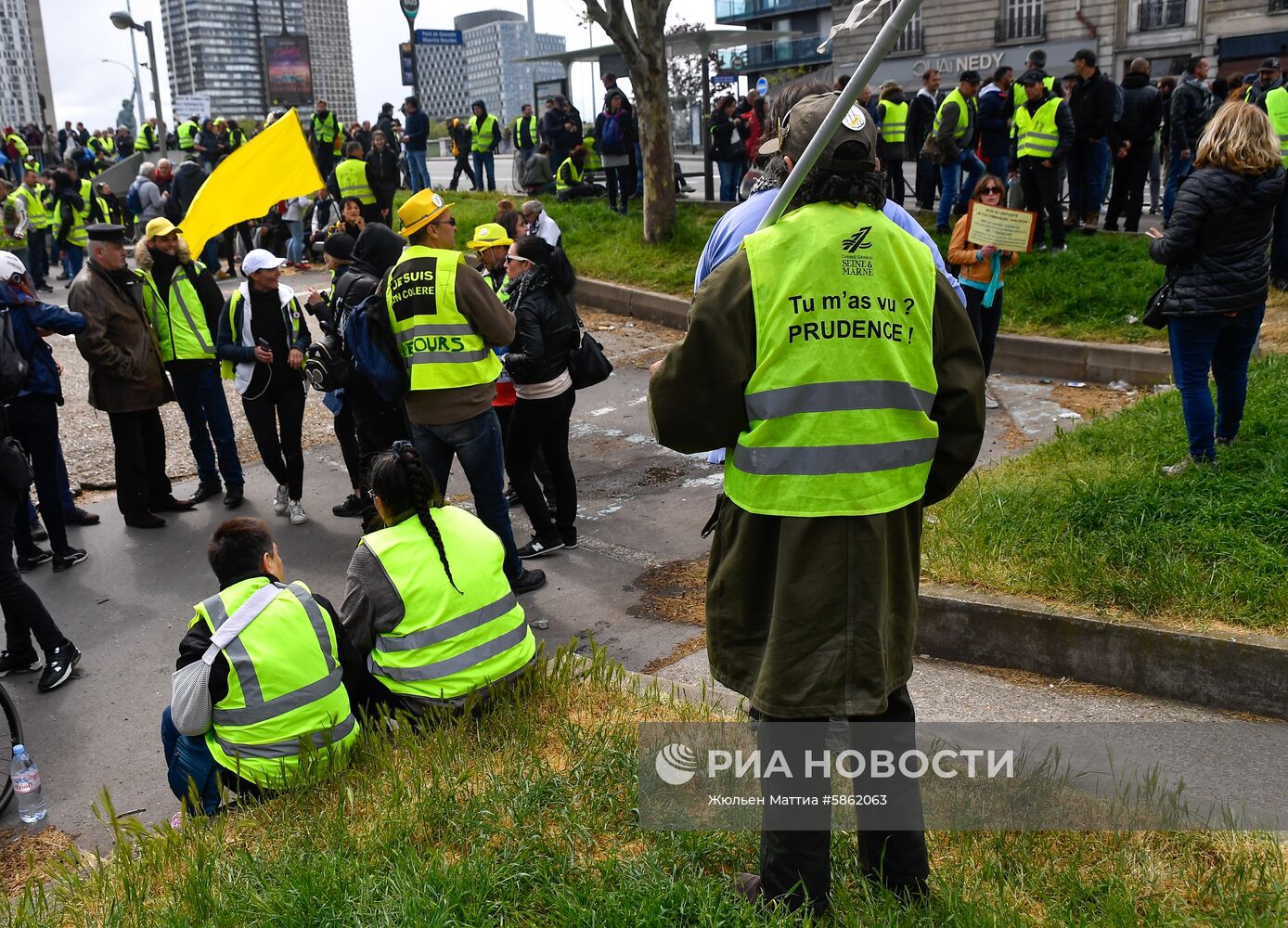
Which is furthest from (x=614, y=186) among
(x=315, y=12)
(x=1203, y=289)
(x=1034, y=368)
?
(x=315, y=12)

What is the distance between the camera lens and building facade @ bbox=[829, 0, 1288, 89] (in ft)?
122

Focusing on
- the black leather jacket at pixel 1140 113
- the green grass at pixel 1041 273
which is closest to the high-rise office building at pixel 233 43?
the green grass at pixel 1041 273

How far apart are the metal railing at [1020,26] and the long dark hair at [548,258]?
41016mm

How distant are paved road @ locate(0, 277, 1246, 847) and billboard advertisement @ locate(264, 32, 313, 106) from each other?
45.7m

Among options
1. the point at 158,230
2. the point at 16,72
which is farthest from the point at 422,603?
the point at 16,72

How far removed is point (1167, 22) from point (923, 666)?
41.2 m

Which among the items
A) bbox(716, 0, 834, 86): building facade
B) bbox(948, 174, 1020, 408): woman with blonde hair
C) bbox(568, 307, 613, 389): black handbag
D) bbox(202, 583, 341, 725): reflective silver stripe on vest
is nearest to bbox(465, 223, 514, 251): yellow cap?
bbox(568, 307, 613, 389): black handbag

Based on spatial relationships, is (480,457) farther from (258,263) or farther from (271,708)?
(258,263)

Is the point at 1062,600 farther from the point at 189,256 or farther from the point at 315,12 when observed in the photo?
the point at 315,12

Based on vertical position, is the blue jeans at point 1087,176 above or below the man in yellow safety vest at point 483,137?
below

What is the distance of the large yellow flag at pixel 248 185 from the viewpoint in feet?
25.3

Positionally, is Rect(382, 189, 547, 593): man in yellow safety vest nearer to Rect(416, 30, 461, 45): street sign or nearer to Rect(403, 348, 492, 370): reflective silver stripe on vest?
Rect(403, 348, 492, 370): reflective silver stripe on vest

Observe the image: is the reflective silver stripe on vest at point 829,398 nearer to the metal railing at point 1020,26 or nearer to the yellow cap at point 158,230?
the yellow cap at point 158,230

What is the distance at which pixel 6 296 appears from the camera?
677 cm
